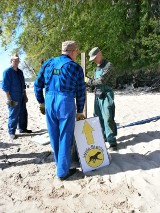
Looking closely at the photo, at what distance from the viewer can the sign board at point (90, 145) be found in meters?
4.26

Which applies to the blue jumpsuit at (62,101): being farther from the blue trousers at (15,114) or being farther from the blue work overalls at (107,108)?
the blue trousers at (15,114)

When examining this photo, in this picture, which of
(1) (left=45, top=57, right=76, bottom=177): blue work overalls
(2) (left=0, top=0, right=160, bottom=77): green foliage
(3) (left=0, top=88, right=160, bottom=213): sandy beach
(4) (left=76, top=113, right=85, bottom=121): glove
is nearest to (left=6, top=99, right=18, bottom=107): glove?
(3) (left=0, top=88, right=160, bottom=213): sandy beach

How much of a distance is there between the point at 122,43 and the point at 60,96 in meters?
13.4

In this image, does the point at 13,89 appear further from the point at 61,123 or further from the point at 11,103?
the point at 61,123

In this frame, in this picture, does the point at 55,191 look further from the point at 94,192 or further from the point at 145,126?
the point at 145,126

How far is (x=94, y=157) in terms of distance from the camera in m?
4.34

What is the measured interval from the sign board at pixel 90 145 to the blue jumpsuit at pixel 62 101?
0.62 ft

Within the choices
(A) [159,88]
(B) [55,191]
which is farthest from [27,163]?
(A) [159,88]

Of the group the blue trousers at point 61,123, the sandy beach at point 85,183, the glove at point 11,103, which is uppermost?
the blue trousers at point 61,123

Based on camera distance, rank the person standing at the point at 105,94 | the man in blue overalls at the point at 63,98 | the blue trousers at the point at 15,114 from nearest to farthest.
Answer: the man in blue overalls at the point at 63,98 < the person standing at the point at 105,94 < the blue trousers at the point at 15,114

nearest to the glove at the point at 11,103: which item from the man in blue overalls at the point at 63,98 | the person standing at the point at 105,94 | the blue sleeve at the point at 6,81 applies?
the blue sleeve at the point at 6,81

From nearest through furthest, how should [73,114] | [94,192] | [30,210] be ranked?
[30,210], [94,192], [73,114]

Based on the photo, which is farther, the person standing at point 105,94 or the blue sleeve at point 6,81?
the blue sleeve at point 6,81

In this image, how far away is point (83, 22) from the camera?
52.9 ft
